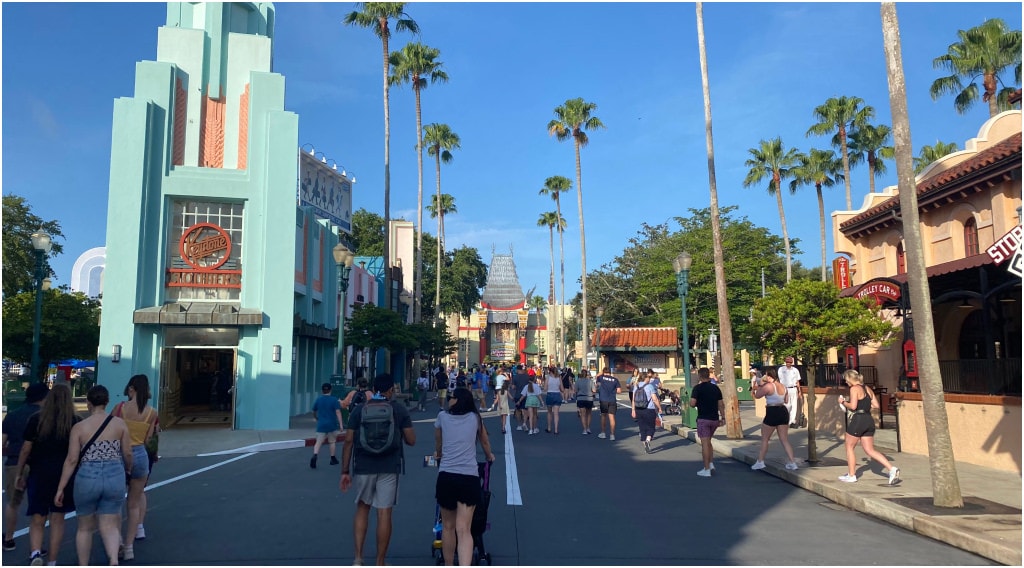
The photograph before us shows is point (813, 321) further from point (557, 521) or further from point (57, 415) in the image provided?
point (57, 415)

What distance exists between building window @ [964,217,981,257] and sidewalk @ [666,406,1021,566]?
5710 millimetres

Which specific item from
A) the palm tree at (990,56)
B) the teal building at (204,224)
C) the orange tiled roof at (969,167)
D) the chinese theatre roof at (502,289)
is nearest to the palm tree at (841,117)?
the palm tree at (990,56)

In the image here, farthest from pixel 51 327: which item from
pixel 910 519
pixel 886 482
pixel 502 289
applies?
pixel 502 289

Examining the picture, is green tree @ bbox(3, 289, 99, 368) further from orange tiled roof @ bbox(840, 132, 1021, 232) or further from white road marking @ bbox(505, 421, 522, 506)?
orange tiled roof @ bbox(840, 132, 1021, 232)

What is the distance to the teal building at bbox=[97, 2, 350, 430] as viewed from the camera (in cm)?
1908

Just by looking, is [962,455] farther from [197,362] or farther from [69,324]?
[69,324]

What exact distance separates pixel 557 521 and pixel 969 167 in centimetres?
1455

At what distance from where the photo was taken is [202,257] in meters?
19.9

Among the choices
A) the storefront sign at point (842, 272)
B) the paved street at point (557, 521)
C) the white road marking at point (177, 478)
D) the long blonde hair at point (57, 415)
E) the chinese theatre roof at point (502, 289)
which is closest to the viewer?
the long blonde hair at point (57, 415)

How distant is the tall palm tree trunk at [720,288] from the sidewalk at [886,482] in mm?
602

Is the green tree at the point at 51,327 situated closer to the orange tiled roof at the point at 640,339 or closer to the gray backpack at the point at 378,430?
the gray backpack at the point at 378,430

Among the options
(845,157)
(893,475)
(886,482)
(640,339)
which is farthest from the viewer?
(640,339)

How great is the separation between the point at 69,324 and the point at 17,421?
83.9ft

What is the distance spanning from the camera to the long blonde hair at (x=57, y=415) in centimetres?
629
